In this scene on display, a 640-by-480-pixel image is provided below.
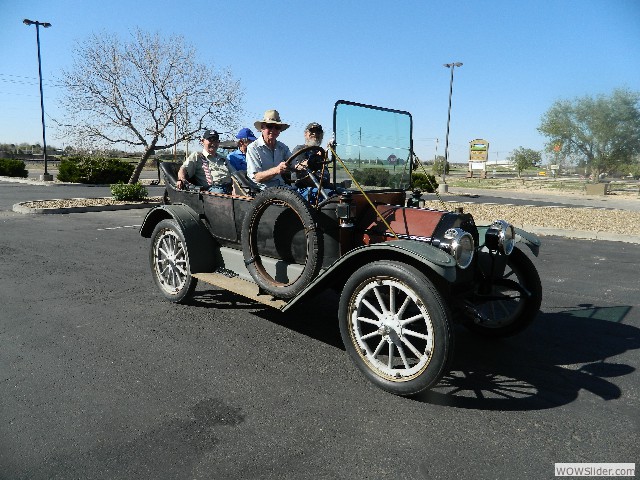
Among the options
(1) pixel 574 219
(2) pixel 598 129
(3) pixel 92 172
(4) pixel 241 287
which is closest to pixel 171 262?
(4) pixel 241 287

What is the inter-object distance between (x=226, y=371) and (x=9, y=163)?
32260 mm

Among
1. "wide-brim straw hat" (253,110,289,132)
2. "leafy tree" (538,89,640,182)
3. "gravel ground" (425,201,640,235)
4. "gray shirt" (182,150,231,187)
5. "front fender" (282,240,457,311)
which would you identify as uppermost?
"leafy tree" (538,89,640,182)

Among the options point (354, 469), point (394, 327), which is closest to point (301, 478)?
point (354, 469)

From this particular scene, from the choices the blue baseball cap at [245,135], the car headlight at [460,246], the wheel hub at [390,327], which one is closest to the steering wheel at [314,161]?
the car headlight at [460,246]

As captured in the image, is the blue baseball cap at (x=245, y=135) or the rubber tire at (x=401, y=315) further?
the blue baseball cap at (x=245, y=135)

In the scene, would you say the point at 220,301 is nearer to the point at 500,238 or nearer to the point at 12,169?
the point at 500,238

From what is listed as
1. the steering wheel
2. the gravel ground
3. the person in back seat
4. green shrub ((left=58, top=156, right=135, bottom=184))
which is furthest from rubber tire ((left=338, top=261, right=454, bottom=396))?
green shrub ((left=58, top=156, right=135, bottom=184))

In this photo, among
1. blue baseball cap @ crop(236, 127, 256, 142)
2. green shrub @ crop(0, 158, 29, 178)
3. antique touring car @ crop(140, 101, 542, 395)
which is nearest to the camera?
antique touring car @ crop(140, 101, 542, 395)

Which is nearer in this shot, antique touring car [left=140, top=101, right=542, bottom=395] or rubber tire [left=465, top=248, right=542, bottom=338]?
antique touring car [left=140, top=101, right=542, bottom=395]

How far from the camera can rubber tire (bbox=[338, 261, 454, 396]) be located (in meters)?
2.56

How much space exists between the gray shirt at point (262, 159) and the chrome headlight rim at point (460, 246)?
1.87 m

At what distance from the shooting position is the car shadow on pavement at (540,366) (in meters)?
2.80

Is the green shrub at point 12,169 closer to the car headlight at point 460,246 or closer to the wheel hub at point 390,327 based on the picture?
the wheel hub at point 390,327

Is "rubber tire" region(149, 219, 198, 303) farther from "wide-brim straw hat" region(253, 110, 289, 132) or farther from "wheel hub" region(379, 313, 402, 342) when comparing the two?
"wheel hub" region(379, 313, 402, 342)
